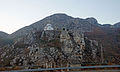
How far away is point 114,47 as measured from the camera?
89250 mm

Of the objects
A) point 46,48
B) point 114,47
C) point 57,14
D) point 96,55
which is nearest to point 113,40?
point 114,47

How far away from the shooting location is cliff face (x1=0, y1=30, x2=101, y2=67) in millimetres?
53281

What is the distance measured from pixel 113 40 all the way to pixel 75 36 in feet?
152

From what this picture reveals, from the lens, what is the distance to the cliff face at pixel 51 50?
53281 mm

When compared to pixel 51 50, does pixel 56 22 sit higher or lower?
higher

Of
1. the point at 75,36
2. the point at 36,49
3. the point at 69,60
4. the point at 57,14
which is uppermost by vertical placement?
the point at 57,14

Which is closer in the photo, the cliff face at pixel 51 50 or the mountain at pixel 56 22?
the cliff face at pixel 51 50

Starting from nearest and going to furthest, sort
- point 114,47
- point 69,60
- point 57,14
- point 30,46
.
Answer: point 69,60
point 30,46
point 114,47
point 57,14

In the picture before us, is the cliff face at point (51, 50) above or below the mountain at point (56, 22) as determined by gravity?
below

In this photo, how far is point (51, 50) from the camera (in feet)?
181

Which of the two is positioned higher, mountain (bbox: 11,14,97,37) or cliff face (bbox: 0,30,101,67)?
mountain (bbox: 11,14,97,37)

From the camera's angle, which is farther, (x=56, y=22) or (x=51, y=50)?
(x=56, y=22)

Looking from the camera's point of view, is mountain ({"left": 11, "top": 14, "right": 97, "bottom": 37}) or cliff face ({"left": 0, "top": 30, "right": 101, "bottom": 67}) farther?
mountain ({"left": 11, "top": 14, "right": 97, "bottom": 37})

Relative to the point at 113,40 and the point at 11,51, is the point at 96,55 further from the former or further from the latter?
the point at 113,40
